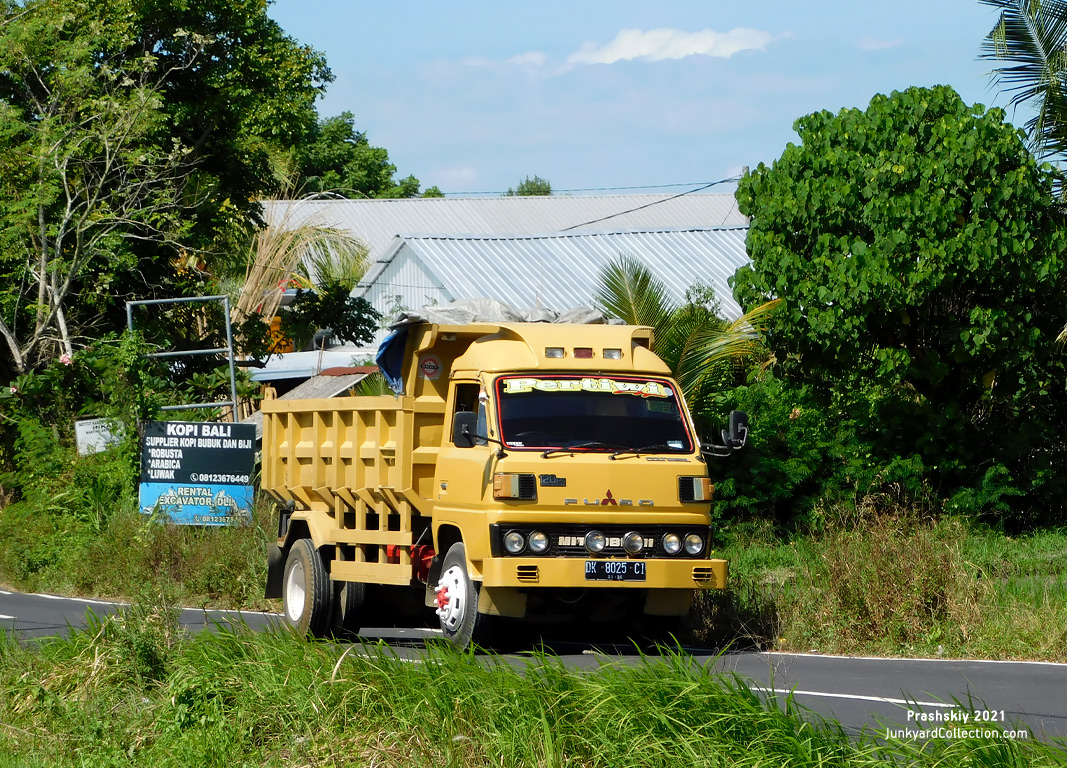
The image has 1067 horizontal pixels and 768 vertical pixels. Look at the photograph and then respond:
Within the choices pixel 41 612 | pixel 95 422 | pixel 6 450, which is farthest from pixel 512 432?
pixel 6 450

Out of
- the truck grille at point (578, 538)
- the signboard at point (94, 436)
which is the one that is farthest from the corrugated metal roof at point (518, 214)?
the truck grille at point (578, 538)

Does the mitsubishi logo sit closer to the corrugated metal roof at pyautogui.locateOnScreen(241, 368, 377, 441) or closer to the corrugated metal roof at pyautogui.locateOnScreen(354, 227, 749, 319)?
the corrugated metal roof at pyautogui.locateOnScreen(241, 368, 377, 441)

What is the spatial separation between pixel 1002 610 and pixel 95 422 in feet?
55.6

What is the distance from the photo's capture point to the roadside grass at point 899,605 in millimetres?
12305

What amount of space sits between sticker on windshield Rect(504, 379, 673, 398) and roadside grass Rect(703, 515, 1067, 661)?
2569 millimetres

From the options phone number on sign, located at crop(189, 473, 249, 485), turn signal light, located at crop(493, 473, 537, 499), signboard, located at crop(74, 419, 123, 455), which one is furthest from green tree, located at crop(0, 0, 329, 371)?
turn signal light, located at crop(493, 473, 537, 499)

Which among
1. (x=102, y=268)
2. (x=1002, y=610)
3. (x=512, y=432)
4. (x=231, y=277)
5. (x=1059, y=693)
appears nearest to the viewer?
(x=1059, y=693)

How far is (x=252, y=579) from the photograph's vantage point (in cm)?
1886

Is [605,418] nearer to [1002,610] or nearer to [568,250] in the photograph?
[1002,610]

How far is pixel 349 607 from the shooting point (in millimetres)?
13297

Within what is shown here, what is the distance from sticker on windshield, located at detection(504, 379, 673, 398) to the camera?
11.9m

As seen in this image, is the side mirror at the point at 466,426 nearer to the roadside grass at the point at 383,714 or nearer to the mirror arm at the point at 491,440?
the mirror arm at the point at 491,440

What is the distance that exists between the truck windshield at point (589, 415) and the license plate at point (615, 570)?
0.96m

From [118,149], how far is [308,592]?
14660 mm
